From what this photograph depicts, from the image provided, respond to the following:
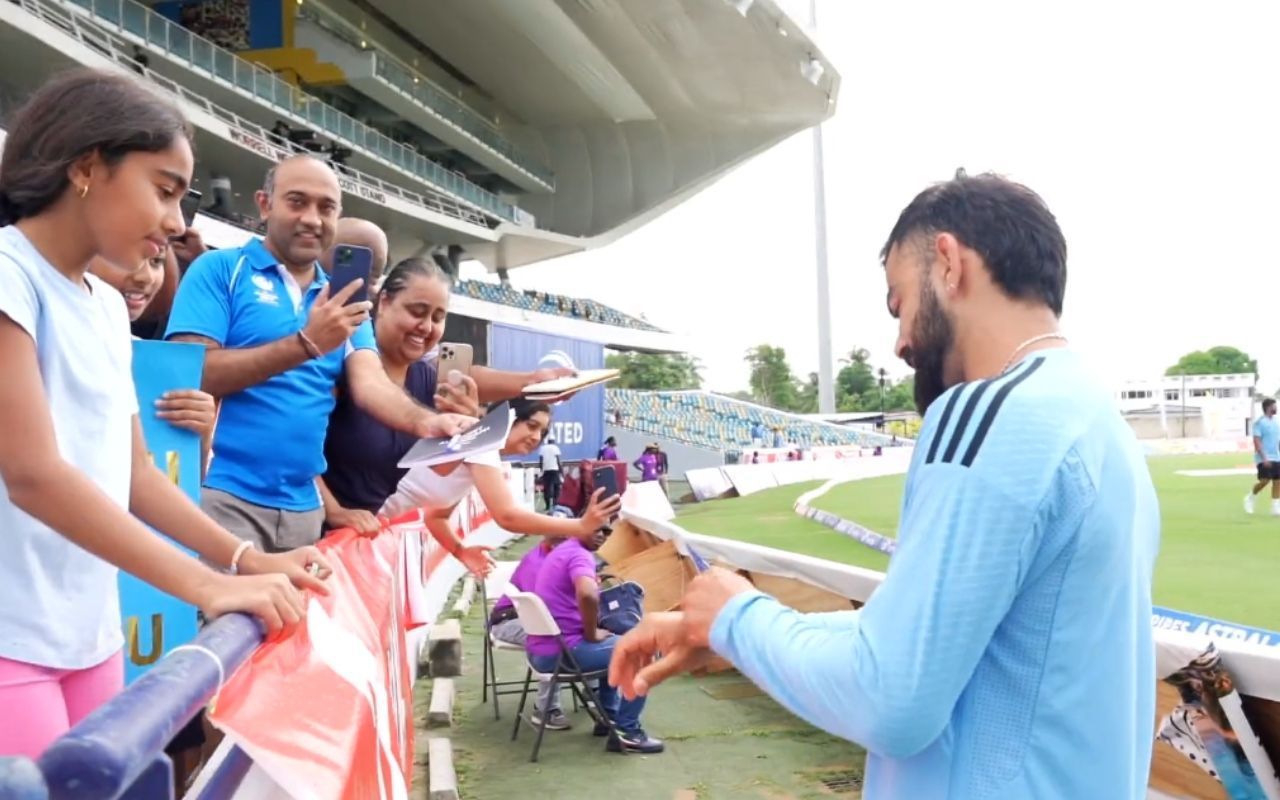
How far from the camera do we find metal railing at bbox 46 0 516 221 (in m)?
22.1

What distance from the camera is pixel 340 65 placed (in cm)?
3183

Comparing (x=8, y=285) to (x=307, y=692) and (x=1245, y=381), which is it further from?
(x=1245, y=381)

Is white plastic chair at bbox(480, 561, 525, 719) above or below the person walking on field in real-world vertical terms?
below

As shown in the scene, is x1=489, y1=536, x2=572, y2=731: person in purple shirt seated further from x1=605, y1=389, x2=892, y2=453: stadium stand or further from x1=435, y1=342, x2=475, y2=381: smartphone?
x1=605, y1=389, x2=892, y2=453: stadium stand

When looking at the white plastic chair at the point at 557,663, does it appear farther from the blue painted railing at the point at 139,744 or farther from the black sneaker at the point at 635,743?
the blue painted railing at the point at 139,744

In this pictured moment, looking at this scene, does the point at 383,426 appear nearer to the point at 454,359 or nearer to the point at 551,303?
the point at 454,359

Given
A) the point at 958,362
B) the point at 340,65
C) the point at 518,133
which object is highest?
the point at 518,133

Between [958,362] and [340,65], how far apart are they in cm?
3362

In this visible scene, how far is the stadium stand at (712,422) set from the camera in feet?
129

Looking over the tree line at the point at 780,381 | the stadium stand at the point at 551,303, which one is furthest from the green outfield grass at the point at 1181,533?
the tree line at the point at 780,381

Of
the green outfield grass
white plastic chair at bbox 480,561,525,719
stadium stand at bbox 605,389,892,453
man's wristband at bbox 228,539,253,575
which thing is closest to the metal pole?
stadium stand at bbox 605,389,892,453

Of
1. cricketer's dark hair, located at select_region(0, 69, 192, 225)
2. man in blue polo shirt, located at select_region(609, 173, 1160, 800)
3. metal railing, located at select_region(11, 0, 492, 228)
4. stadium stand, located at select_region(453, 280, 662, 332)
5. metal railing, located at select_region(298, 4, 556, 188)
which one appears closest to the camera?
man in blue polo shirt, located at select_region(609, 173, 1160, 800)

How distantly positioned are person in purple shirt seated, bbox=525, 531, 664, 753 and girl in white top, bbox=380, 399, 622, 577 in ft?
2.03

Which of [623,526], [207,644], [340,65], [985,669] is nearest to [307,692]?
[207,644]
